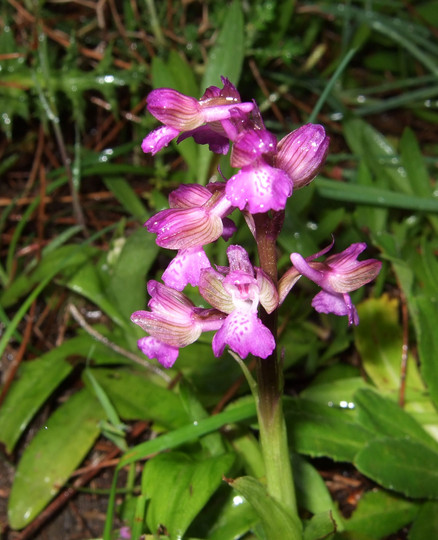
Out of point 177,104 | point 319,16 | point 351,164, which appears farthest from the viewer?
point 319,16

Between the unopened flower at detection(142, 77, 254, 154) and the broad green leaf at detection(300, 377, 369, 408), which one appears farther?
the broad green leaf at detection(300, 377, 369, 408)

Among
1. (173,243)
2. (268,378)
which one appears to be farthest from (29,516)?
(173,243)

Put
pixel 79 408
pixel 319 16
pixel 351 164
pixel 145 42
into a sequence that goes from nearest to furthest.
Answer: pixel 79 408 → pixel 145 42 → pixel 351 164 → pixel 319 16

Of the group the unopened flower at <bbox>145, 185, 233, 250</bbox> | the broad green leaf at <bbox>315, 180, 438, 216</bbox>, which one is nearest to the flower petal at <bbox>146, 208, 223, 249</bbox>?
the unopened flower at <bbox>145, 185, 233, 250</bbox>

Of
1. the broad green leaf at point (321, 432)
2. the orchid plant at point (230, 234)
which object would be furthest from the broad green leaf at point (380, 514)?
the orchid plant at point (230, 234)

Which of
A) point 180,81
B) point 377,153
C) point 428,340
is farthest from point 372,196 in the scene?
point 180,81

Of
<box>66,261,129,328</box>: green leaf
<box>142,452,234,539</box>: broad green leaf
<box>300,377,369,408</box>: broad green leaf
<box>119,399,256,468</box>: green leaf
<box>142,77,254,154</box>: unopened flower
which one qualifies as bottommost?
<box>300,377,369,408</box>: broad green leaf

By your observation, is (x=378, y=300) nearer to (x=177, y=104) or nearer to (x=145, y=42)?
(x=177, y=104)

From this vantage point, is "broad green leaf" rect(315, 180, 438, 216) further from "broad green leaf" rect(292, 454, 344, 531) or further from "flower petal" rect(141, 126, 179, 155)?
"flower petal" rect(141, 126, 179, 155)
